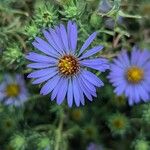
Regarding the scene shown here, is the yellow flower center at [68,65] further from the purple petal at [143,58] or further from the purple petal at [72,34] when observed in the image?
the purple petal at [143,58]

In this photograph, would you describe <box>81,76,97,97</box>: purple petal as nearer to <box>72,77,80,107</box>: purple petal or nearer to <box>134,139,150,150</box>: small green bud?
<box>72,77,80,107</box>: purple petal

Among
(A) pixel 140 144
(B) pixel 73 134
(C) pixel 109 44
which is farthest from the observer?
(B) pixel 73 134

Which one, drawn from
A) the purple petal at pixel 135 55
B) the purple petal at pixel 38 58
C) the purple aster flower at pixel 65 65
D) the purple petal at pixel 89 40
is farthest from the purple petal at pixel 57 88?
the purple petal at pixel 135 55

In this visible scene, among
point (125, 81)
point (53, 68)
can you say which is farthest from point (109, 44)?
point (53, 68)

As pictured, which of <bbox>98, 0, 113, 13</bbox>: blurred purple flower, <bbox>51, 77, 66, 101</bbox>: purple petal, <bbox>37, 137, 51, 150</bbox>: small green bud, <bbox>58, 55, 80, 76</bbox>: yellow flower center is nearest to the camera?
<bbox>51, 77, 66, 101</bbox>: purple petal

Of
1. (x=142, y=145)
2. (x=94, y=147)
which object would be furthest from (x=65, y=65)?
(x=94, y=147)

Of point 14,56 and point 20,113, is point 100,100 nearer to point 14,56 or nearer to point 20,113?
point 20,113

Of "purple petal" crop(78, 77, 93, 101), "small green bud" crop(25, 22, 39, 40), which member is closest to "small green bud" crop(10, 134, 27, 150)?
"purple petal" crop(78, 77, 93, 101)
